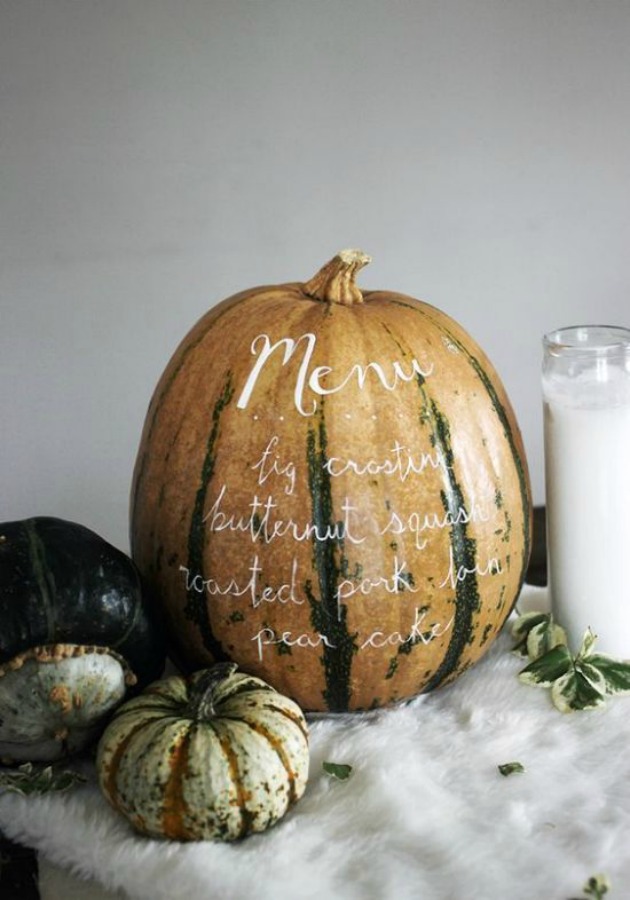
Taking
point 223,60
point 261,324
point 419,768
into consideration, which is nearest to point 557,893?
point 419,768

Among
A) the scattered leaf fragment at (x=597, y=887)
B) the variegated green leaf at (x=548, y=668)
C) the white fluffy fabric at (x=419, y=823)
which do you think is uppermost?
the variegated green leaf at (x=548, y=668)

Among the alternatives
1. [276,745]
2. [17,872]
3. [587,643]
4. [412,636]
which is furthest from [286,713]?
[587,643]

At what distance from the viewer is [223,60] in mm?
1749

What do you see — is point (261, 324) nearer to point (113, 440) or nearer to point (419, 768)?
point (419, 768)

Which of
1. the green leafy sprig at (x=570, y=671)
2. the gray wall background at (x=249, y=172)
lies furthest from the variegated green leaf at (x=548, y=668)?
the gray wall background at (x=249, y=172)

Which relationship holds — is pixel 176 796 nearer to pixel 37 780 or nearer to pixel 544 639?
pixel 37 780

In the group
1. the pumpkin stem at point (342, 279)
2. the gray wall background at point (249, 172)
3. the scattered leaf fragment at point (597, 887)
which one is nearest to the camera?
the scattered leaf fragment at point (597, 887)

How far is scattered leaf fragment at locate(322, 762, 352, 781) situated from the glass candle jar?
12.6 inches

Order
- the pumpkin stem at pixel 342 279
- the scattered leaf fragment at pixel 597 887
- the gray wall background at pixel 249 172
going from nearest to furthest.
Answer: the scattered leaf fragment at pixel 597 887 → the pumpkin stem at pixel 342 279 → the gray wall background at pixel 249 172

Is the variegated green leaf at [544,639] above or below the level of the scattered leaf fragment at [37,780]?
above

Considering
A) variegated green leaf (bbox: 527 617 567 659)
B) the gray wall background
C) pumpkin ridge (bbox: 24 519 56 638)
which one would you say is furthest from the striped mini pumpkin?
the gray wall background

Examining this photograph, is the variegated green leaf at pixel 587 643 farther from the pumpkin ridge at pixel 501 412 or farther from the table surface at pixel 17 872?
the table surface at pixel 17 872

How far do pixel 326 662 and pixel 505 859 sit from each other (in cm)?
24

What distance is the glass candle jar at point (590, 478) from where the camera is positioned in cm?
107
